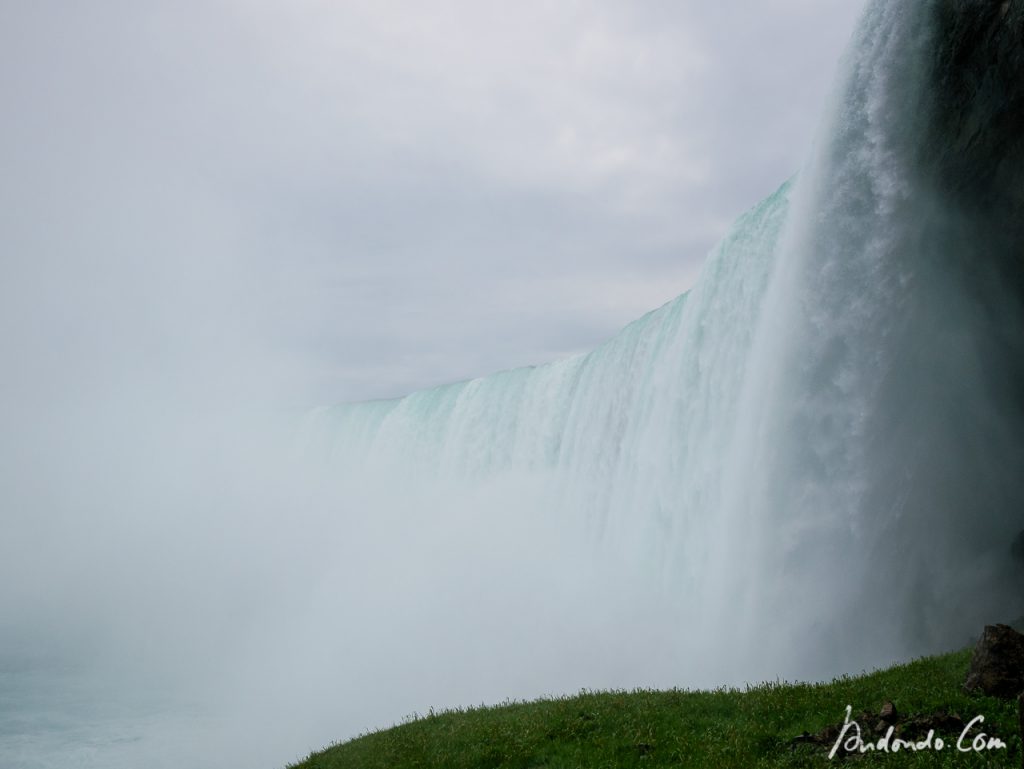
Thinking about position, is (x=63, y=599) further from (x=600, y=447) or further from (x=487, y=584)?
(x=600, y=447)

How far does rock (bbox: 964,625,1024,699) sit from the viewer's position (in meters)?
8.33

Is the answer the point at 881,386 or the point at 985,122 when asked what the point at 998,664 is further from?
the point at 985,122

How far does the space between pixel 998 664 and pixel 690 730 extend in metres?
3.59

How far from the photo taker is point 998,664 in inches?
336

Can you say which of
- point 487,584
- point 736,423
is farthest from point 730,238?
point 487,584

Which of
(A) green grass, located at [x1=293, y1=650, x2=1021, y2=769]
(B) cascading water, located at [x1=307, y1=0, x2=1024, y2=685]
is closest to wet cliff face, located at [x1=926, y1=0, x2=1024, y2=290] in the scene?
(B) cascading water, located at [x1=307, y1=0, x2=1024, y2=685]

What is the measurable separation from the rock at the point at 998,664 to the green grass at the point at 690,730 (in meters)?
0.22

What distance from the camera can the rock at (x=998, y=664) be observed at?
8.33 meters

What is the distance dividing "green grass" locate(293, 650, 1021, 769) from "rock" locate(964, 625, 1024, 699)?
217mm

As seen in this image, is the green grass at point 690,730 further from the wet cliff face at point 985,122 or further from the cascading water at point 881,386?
the wet cliff face at point 985,122

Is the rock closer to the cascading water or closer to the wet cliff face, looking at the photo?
the cascading water

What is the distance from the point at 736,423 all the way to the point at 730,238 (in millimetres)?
6014

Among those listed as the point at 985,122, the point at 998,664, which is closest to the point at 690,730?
the point at 998,664

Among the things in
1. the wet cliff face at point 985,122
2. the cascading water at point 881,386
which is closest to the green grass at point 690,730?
the cascading water at point 881,386
